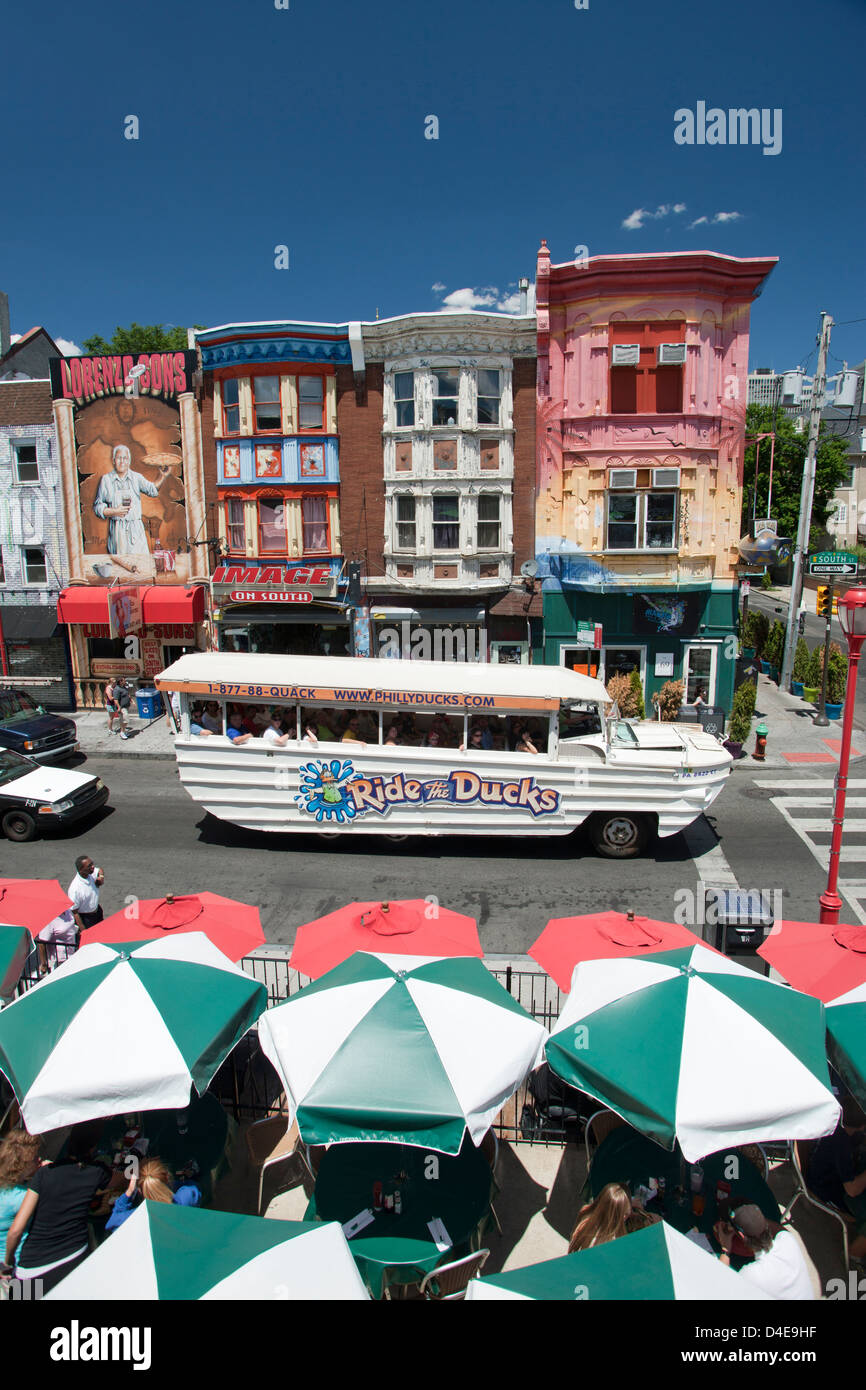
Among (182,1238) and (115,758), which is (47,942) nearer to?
(182,1238)

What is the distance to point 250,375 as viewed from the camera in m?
21.9

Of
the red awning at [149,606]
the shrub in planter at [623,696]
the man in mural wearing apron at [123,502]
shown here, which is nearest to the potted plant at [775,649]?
the shrub in planter at [623,696]

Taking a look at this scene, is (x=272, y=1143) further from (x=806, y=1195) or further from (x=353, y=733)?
(x=353, y=733)

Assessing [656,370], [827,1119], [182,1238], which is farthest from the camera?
[656,370]

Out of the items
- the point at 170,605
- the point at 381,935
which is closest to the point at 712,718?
the point at 170,605

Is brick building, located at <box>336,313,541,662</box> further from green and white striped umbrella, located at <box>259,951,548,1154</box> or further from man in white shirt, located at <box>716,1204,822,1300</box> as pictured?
man in white shirt, located at <box>716,1204,822,1300</box>

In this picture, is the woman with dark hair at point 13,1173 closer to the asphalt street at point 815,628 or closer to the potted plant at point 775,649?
the asphalt street at point 815,628

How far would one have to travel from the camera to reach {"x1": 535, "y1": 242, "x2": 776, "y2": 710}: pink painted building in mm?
20031

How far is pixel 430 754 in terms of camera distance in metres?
12.3

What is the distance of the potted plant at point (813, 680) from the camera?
2255 centimetres

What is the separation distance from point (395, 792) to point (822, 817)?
806 cm
